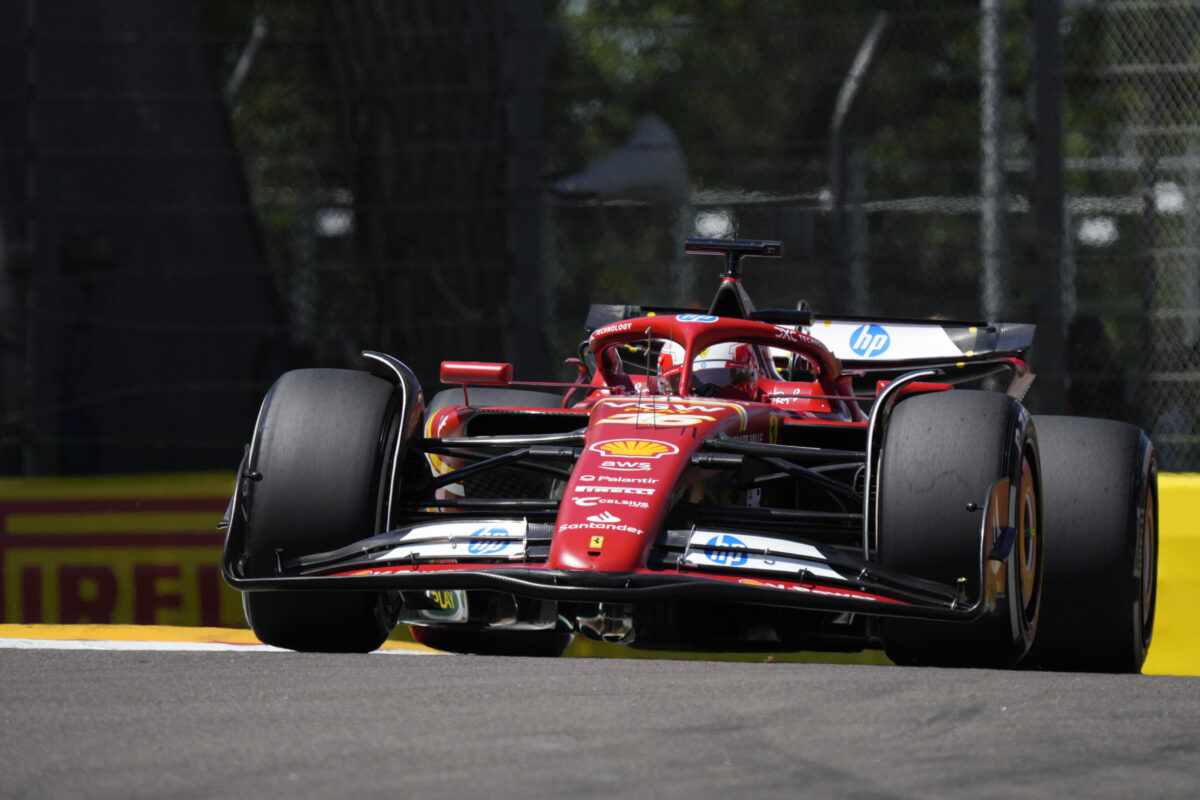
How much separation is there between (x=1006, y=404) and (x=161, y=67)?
6.03 metres

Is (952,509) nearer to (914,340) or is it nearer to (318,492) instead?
(318,492)

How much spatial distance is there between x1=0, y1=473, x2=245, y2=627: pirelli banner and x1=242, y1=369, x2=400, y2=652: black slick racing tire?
1845 millimetres

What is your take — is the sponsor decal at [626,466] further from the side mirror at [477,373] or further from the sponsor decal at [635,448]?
the side mirror at [477,373]

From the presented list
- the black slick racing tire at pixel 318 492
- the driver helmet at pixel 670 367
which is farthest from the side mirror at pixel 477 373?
the driver helmet at pixel 670 367

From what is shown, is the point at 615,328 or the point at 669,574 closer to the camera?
the point at 669,574

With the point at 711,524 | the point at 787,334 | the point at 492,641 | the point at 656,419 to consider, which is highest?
the point at 787,334

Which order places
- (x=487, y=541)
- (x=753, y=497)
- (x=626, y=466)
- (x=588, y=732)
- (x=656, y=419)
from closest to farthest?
(x=588, y=732)
(x=487, y=541)
(x=626, y=466)
(x=656, y=419)
(x=753, y=497)

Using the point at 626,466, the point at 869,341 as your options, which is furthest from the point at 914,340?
the point at 626,466

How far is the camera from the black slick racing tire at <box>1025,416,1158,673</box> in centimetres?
618

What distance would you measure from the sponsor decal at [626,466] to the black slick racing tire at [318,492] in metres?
0.69

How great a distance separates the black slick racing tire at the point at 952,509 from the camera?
543cm

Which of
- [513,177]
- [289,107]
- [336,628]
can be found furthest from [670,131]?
[336,628]

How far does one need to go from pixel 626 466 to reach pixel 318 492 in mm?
880

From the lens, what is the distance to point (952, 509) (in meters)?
5.45
